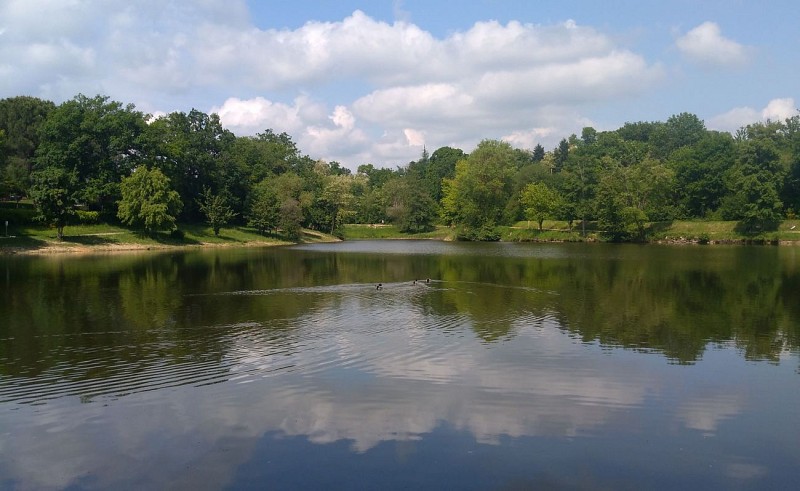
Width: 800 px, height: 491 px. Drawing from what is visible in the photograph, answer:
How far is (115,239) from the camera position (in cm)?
7006

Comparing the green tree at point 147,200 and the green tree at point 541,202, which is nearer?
the green tree at point 147,200

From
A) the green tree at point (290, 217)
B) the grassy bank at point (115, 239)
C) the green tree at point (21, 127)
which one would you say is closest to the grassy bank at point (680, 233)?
the green tree at point (290, 217)

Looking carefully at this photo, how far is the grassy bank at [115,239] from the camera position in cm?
6222

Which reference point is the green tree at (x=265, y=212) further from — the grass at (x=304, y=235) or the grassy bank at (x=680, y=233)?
the grassy bank at (x=680, y=233)

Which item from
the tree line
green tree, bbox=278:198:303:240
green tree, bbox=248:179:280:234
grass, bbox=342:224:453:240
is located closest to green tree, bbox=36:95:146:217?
the tree line

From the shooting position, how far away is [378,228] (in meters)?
119

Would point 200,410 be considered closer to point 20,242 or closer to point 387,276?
point 387,276

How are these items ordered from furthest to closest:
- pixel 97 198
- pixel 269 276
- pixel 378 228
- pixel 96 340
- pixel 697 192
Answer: pixel 378 228, pixel 697 192, pixel 97 198, pixel 269 276, pixel 96 340

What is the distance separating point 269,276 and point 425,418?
29.0 metres

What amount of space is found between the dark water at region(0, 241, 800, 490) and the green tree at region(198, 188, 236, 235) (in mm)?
54244

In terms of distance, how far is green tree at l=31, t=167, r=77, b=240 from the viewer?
63.7m

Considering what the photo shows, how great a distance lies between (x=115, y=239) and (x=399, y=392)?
65.6 metres

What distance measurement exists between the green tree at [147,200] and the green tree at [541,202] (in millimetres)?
56220

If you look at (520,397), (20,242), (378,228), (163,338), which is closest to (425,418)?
(520,397)
